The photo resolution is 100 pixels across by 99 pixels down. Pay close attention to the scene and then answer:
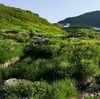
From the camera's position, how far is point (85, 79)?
1081 cm

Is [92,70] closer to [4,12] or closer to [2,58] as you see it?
[2,58]

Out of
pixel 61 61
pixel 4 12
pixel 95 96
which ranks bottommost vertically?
pixel 95 96

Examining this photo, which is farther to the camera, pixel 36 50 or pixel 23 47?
pixel 23 47

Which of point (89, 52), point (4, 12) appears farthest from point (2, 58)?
point (4, 12)

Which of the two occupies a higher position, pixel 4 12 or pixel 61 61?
pixel 4 12

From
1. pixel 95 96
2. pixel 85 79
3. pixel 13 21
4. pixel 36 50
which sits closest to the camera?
pixel 95 96

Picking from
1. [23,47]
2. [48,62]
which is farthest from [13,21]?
[48,62]

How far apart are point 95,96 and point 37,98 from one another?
2.34 meters

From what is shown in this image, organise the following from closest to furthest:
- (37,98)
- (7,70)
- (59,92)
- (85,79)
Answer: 1. (37,98)
2. (59,92)
3. (85,79)
4. (7,70)

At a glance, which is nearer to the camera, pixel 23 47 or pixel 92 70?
pixel 92 70

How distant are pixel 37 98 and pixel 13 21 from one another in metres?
78.6

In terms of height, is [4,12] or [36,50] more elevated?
[4,12]

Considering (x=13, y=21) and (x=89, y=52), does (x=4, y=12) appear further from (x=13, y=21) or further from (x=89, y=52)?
(x=89, y=52)

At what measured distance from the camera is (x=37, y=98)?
777 cm
